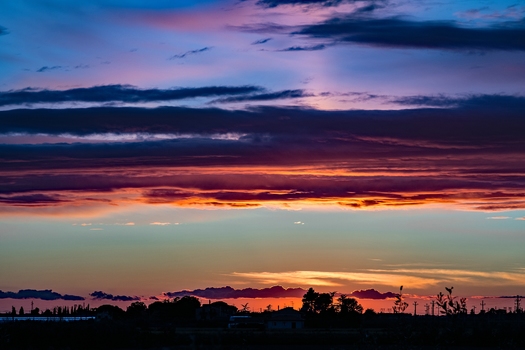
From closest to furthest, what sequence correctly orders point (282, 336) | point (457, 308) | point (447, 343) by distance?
point (457, 308)
point (447, 343)
point (282, 336)

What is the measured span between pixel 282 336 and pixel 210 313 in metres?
58.9

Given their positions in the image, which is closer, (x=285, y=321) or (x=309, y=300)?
(x=285, y=321)

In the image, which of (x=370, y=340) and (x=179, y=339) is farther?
(x=179, y=339)

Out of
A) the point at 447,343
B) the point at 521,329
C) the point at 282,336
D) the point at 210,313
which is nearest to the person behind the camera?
the point at 447,343

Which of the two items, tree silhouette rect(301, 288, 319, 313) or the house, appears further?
tree silhouette rect(301, 288, 319, 313)

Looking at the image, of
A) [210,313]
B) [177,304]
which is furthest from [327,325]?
[177,304]

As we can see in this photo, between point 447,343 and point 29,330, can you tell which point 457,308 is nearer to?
point 447,343

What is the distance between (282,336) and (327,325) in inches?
1554

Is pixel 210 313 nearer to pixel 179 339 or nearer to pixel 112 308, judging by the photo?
pixel 112 308

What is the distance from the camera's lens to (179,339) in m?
70.8

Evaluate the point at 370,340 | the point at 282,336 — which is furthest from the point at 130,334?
the point at 370,340

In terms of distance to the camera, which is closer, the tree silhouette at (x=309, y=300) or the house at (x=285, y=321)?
the house at (x=285, y=321)

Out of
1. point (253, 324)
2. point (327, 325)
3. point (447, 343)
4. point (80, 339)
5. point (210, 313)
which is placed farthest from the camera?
point (210, 313)

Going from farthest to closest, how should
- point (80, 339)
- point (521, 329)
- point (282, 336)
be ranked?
point (282, 336), point (521, 329), point (80, 339)
